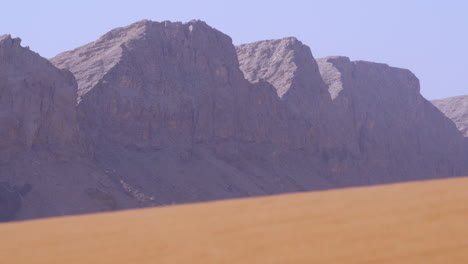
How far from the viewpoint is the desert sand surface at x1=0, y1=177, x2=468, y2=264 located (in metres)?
6.92

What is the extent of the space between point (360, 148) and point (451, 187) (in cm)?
6641

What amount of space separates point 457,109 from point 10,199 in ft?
269

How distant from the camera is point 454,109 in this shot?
111000mm

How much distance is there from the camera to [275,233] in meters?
7.64

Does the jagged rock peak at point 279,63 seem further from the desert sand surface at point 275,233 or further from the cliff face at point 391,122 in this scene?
the desert sand surface at point 275,233

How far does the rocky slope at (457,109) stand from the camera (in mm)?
107125

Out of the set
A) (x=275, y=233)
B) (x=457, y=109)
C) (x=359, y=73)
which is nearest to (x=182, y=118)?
(x=359, y=73)

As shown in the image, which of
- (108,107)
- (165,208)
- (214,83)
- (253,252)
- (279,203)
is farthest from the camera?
(214,83)

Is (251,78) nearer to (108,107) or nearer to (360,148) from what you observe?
(360,148)

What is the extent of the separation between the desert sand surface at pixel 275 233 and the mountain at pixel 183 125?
3254cm

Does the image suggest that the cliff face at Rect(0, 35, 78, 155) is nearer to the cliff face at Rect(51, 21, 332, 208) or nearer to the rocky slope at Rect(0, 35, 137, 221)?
the rocky slope at Rect(0, 35, 137, 221)

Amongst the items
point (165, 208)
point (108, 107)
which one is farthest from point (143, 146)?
point (165, 208)

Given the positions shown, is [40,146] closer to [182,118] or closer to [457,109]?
[182,118]

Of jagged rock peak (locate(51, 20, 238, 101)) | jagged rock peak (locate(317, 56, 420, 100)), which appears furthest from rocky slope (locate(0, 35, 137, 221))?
jagged rock peak (locate(317, 56, 420, 100))
